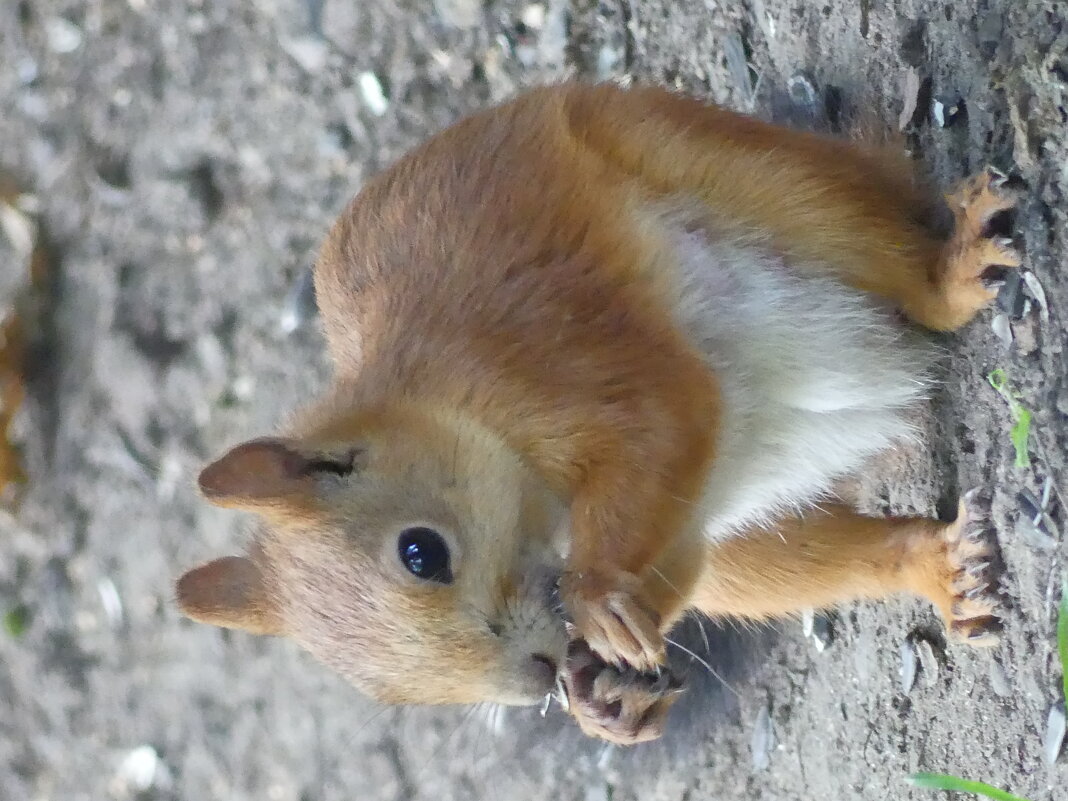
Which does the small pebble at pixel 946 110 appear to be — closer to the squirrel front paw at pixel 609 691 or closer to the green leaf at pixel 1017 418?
the green leaf at pixel 1017 418

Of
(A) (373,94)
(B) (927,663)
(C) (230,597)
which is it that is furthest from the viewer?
(A) (373,94)

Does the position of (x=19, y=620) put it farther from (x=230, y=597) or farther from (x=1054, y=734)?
(x=1054, y=734)

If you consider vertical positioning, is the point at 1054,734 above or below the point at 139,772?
above

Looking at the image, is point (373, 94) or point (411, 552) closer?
point (411, 552)

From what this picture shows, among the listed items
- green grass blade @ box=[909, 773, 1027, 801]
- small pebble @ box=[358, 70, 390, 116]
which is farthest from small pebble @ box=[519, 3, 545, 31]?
green grass blade @ box=[909, 773, 1027, 801]

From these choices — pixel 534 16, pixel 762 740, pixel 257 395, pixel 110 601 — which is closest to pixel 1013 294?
pixel 762 740

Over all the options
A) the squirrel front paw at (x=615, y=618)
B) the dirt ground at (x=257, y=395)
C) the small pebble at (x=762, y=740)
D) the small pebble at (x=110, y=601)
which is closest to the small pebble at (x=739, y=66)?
the dirt ground at (x=257, y=395)
